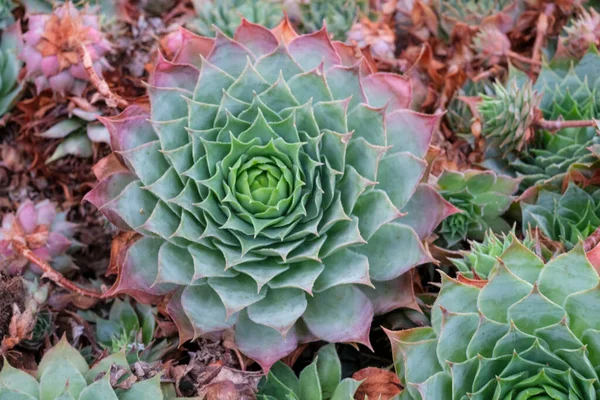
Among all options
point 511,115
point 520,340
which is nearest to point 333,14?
point 511,115

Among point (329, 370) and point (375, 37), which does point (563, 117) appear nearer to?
point (375, 37)

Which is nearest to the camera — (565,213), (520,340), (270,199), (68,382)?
(520,340)

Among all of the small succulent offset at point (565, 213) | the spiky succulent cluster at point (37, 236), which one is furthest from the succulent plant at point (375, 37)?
the spiky succulent cluster at point (37, 236)

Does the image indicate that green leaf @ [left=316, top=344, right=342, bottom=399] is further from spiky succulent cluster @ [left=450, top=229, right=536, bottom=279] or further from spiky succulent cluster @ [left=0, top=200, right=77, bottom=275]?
spiky succulent cluster @ [left=0, top=200, right=77, bottom=275]

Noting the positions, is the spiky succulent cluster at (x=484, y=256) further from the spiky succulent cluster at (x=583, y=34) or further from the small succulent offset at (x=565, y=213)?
the spiky succulent cluster at (x=583, y=34)

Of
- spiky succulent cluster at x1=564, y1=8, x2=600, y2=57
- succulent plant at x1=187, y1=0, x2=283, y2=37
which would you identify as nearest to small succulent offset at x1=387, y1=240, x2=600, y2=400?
spiky succulent cluster at x1=564, y1=8, x2=600, y2=57

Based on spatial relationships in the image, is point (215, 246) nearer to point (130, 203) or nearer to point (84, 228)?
point (130, 203)

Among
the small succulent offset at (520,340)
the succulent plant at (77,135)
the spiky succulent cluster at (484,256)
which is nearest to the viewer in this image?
the small succulent offset at (520,340)
